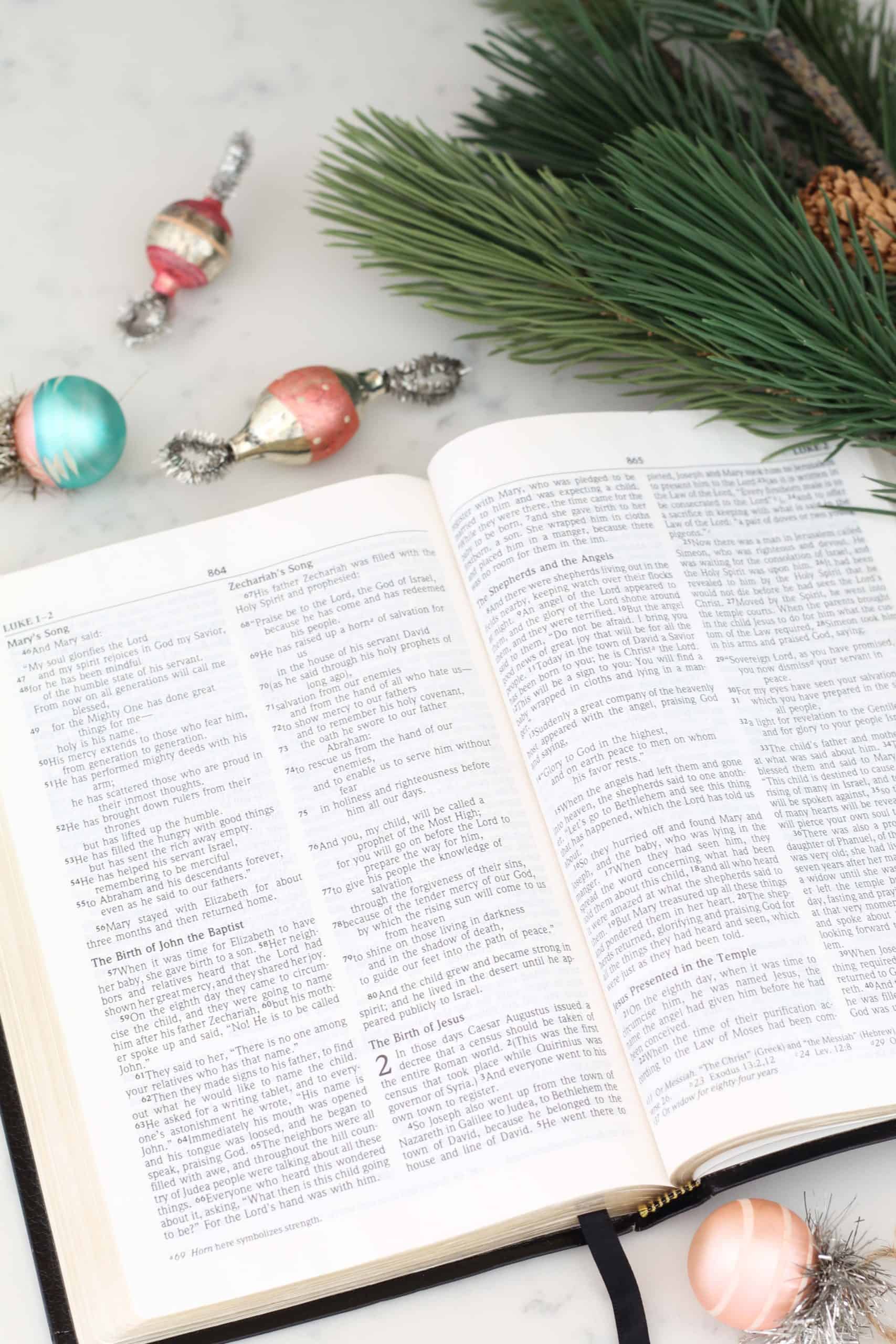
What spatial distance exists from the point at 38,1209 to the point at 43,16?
0.72m

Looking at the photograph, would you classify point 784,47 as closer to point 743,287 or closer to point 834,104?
point 834,104

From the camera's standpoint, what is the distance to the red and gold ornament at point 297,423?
0.63 meters

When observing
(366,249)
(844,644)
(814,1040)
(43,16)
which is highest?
(43,16)

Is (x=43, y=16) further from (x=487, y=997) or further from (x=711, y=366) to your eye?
(x=487, y=997)

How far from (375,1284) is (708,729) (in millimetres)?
303

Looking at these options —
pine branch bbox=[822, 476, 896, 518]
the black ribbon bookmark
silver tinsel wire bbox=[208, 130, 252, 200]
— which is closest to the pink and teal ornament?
silver tinsel wire bbox=[208, 130, 252, 200]

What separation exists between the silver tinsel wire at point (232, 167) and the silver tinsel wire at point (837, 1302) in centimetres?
64

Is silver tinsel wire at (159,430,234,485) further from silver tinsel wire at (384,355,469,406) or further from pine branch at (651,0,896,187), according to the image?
pine branch at (651,0,896,187)

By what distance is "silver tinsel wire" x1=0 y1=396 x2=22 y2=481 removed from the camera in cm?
64

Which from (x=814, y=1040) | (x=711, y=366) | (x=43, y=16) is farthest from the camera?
(x=43, y=16)

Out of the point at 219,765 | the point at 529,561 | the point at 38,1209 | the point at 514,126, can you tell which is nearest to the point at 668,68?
the point at 514,126

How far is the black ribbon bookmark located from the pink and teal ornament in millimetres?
542

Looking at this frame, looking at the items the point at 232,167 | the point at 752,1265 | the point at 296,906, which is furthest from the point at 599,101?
the point at 752,1265

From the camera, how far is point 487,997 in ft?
1.74
